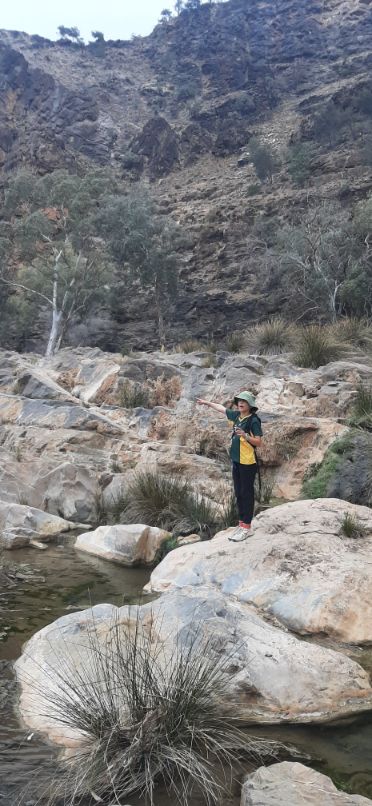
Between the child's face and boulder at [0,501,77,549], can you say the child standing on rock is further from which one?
boulder at [0,501,77,549]

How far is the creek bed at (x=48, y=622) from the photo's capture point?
112 inches

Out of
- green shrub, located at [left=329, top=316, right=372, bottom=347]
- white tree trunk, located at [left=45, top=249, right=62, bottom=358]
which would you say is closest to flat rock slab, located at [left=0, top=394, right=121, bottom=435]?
green shrub, located at [left=329, top=316, right=372, bottom=347]

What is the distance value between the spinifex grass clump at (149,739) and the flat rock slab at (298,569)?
1.65m

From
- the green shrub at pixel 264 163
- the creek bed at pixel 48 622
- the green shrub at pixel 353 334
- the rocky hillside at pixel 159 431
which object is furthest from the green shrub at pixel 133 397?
the green shrub at pixel 264 163

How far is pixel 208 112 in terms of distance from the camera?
6316cm

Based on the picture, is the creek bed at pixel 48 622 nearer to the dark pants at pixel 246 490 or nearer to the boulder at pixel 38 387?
the dark pants at pixel 246 490

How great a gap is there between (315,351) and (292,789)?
11897 mm

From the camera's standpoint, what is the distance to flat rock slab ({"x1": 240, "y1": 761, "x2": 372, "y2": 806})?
246 centimetres

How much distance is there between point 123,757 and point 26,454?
9.48m

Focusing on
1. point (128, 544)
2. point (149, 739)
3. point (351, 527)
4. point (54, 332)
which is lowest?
point (128, 544)

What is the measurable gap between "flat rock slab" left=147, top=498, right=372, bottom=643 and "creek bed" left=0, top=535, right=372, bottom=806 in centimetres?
43

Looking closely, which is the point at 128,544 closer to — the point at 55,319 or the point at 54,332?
the point at 54,332

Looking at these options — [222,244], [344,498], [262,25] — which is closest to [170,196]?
[222,244]

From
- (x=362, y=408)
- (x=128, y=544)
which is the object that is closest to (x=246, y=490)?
(x=128, y=544)
